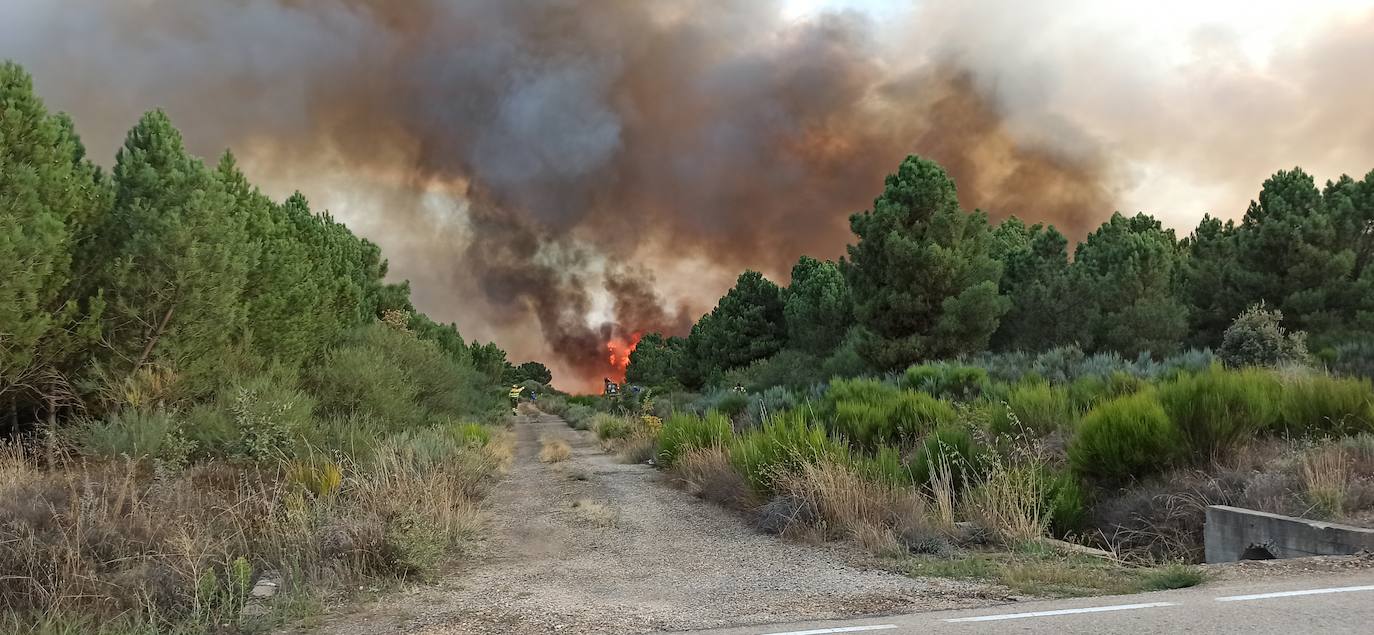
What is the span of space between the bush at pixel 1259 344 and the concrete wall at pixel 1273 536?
12.5 meters

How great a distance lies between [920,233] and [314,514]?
2838 cm

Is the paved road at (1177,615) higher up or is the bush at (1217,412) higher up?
the bush at (1217,412)

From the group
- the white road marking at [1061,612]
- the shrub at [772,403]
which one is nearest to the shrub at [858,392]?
the shrub at [772,403]

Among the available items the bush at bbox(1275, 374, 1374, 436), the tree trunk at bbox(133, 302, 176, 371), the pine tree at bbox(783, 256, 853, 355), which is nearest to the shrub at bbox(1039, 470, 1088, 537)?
the bush at bbox(1275, 374, 1374, 436)

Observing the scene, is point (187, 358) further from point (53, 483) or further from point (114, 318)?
point (53, 483)

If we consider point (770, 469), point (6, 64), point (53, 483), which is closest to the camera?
point (53, 483)

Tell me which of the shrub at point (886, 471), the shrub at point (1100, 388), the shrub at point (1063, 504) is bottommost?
the shrub at point (1063, 504)

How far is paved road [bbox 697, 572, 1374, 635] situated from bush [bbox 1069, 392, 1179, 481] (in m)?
4.23

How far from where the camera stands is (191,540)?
7.11 meters

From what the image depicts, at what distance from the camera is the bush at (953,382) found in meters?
17.9

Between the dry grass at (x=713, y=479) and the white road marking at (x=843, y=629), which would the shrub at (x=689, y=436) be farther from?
the white road marking at (x=843, y=629)

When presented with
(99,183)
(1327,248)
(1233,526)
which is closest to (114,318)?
(99,183)

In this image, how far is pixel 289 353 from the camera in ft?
72.7

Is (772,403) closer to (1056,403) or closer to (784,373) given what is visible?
(1056,403)
